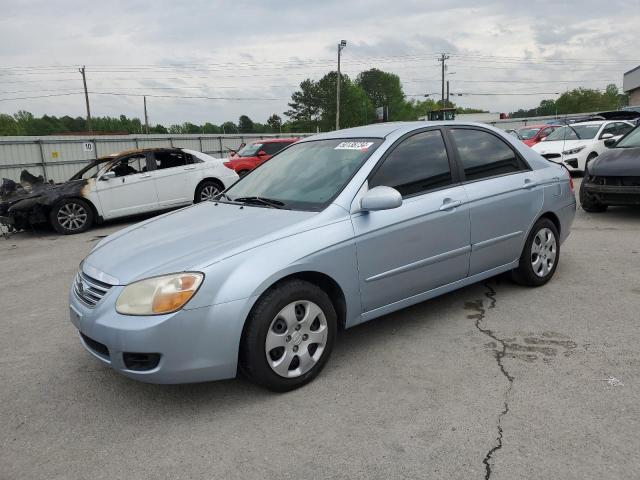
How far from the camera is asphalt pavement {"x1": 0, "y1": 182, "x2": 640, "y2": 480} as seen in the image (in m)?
2.55

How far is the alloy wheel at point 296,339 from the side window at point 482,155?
186 centimetres

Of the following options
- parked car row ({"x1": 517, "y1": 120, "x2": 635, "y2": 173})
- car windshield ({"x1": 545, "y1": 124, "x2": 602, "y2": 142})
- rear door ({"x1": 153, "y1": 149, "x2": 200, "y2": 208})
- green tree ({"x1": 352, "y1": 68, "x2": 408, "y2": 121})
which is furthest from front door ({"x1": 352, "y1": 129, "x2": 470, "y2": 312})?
green tree ({"x1": 352, "y1": 68, "x2": 408, "y2": 121})

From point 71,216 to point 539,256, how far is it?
841 centimetres

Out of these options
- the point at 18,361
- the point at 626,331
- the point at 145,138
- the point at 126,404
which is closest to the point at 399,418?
the point at 126,404

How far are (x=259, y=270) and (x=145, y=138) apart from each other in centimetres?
2442

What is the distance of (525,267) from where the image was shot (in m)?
4.76

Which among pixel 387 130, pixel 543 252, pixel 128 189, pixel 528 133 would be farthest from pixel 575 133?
pixel 387 130

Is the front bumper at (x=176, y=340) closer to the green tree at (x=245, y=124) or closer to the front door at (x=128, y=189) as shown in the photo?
the front door at (x=128, y=189)

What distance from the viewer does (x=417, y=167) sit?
158 inches

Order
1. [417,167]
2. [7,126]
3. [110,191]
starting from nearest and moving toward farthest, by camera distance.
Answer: [417,167]
[110,191]
[7,126]

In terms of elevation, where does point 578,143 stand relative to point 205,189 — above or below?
above

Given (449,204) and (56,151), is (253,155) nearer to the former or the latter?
(56,151)

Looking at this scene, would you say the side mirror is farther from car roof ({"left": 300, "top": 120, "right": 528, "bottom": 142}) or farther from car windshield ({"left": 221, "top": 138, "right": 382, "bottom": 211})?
car roof ({"left": 300, "top": 120, "right": 528, "bottom": 142})

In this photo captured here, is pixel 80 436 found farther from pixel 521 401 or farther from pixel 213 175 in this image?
pixel 213 175
